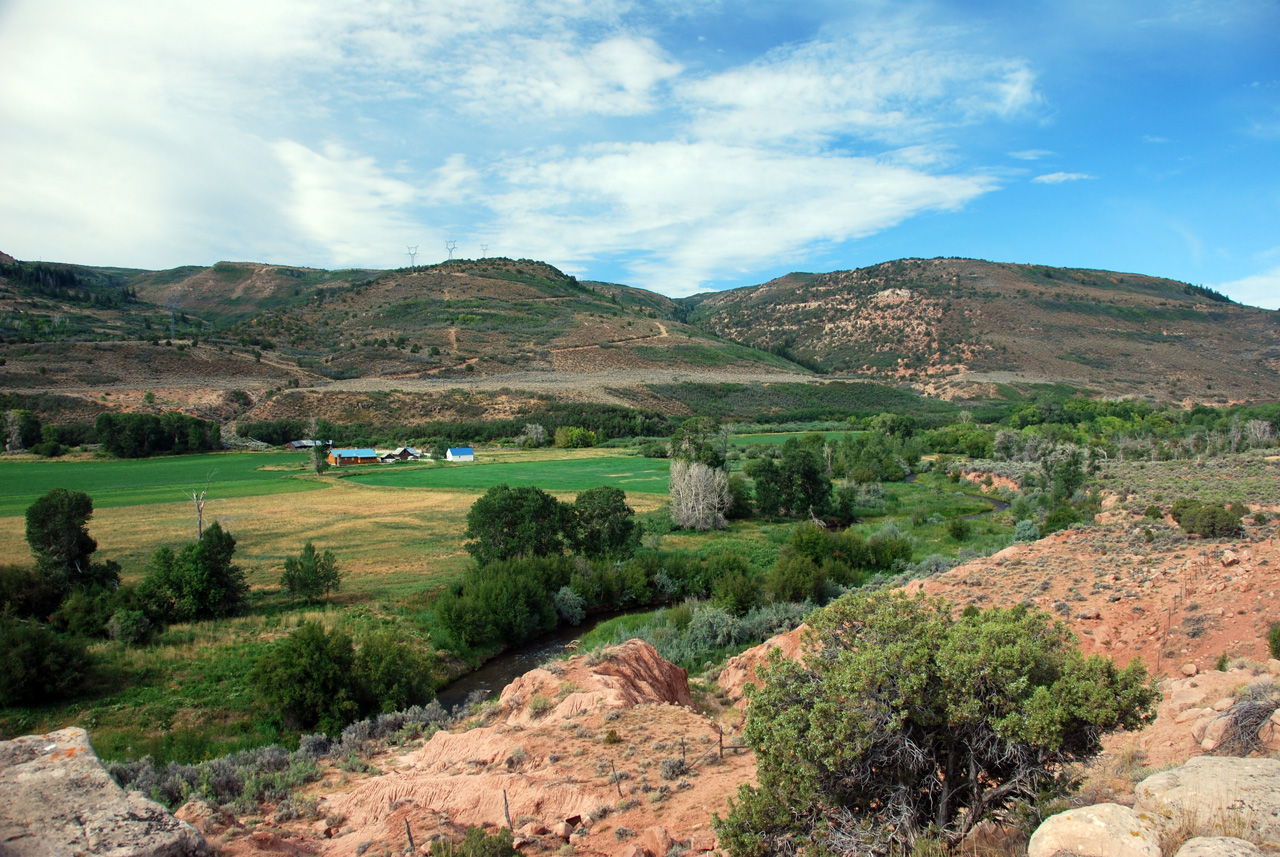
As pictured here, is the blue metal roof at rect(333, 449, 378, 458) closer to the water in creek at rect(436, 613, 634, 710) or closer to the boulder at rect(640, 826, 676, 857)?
the water in creek at rect(436, 613, 634, 710)

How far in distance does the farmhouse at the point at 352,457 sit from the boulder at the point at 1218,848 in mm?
74815

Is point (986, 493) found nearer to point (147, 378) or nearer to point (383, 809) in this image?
point (383, 809)

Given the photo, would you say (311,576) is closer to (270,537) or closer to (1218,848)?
(270,537)

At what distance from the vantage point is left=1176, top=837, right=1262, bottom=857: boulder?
4574 millimetres

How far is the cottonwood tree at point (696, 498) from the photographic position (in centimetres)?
4203

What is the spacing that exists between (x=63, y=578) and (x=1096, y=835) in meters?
31.6

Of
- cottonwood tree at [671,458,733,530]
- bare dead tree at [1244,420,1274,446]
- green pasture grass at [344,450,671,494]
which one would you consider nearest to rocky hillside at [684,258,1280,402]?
bare dead tree at [1244,420,1274,446]

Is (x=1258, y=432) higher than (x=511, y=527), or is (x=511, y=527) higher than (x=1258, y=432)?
(x=1258, y=432)

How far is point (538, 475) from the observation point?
6038 centimetres

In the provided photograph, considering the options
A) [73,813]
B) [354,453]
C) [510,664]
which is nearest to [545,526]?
[510,664]

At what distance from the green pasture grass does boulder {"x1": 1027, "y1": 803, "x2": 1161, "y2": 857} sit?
4644cm

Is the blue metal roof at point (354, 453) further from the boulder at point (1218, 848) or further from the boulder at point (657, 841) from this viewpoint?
the boulder at point (1218, 848)

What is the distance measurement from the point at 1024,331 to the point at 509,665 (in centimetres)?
14110

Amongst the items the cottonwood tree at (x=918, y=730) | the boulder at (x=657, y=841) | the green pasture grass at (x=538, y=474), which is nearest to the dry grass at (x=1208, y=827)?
the cottonwood tree at (x=918, y=730)
